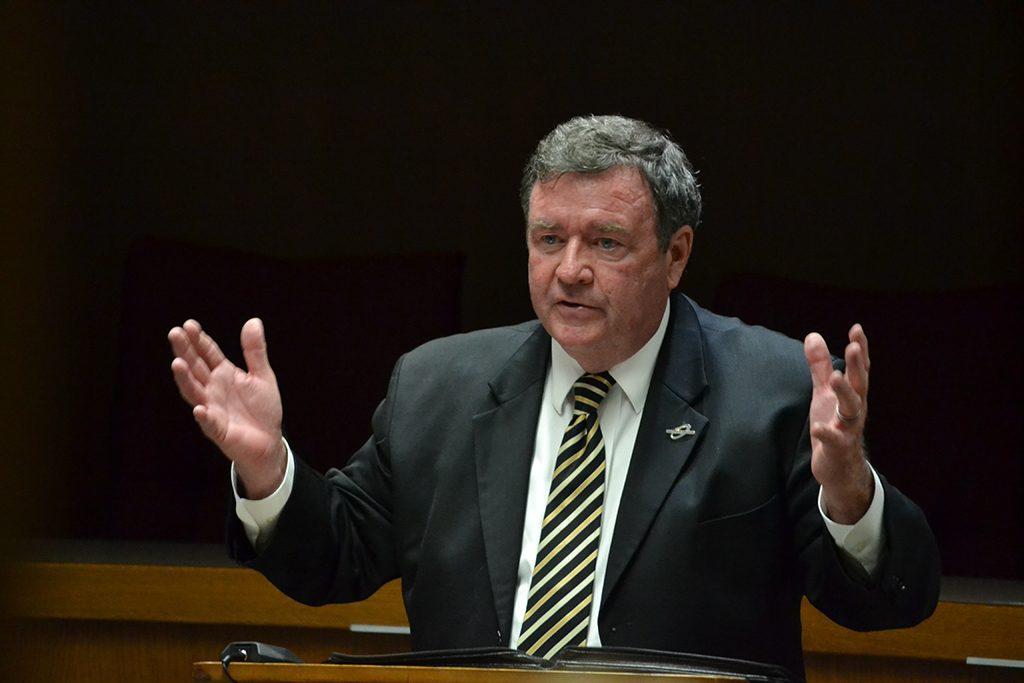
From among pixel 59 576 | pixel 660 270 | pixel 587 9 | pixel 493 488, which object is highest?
pixel 587 9

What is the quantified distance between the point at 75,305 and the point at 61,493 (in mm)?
467

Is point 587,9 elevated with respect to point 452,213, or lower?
elevated

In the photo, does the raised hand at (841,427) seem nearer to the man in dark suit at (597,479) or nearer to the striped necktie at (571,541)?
the man in dark suit at (597,479)

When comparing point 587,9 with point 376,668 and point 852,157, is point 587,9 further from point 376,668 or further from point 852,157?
point 376,668

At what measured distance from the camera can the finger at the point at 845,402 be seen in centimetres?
143

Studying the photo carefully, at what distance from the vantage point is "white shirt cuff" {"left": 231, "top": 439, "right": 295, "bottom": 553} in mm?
→ 1671

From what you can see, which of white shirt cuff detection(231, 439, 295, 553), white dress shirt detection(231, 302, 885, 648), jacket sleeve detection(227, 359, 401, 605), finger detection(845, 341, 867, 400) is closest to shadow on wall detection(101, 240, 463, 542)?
jacket sleeve detection(227, 359, 401, 605)

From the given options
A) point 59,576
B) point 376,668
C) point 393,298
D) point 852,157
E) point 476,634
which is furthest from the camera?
point 852,157

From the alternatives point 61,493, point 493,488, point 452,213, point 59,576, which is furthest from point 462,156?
point 493,488

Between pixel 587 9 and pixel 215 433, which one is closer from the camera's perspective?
pixel 215 433

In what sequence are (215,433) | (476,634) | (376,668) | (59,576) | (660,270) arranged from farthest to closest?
(59,576), (660,270), (476,634), (215,433), (376,668)

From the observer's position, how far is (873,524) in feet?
5.16

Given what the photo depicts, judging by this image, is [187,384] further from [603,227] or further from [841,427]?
[841,427]

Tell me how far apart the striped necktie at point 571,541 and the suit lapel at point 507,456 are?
3cm
